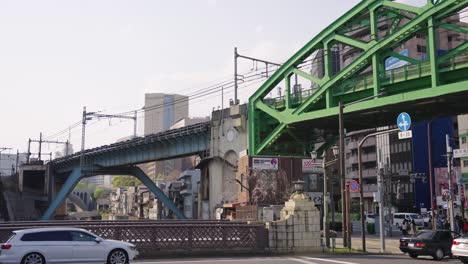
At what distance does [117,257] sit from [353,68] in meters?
35.2

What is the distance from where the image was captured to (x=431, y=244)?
83.1 ft

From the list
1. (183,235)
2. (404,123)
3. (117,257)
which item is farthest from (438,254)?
(117,257)

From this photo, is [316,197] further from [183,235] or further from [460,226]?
[183,235]

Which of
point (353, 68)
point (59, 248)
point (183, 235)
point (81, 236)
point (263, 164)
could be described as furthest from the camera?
point (263, 164)

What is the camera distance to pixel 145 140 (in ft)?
238

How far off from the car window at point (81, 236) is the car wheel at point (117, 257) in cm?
83

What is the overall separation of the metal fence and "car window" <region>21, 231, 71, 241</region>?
4.37 metres

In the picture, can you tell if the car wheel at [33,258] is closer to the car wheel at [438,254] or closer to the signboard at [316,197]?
the car wheel at [438,254]

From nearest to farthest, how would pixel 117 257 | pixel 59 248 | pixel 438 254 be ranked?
pixel 59 248 < pixel 117 257 < pixel 438 254

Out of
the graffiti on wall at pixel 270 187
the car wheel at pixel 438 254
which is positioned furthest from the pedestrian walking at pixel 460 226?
the car wheel at pixel 438 254

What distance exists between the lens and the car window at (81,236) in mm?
17961

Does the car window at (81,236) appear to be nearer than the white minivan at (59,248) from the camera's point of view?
No

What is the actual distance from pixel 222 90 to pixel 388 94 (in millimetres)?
24309

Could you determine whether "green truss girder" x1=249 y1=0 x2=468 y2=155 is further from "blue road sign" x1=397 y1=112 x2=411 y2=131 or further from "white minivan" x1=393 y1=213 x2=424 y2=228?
"white minivan" x1=393 y1=213 x2=424 y2=228
